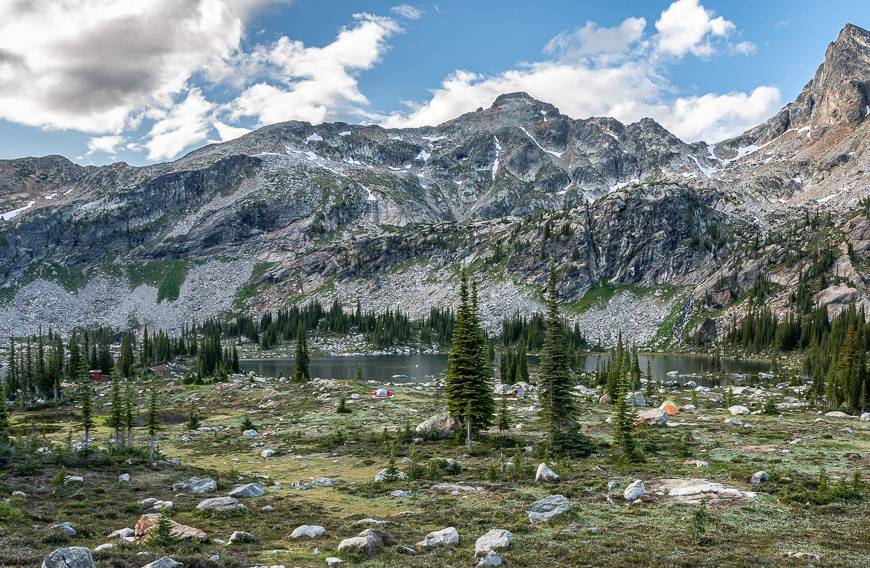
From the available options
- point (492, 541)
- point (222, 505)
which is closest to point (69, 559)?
point (222, 505)

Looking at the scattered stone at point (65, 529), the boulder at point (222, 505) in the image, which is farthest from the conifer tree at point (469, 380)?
the scattered stone at point (65, 529)

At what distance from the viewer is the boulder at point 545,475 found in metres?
27.8

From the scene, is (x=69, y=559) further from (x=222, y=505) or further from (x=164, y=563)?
(x=222, y=505)

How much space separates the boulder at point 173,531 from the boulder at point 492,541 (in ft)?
29.8

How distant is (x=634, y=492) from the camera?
23578mm

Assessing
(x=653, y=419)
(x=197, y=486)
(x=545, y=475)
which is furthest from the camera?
(x=653, y=419)

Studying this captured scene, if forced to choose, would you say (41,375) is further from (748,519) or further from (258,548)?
(748,519)

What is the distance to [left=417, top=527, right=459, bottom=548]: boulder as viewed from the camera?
701 inches

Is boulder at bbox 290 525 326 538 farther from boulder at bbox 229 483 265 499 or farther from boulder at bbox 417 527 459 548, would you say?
boulder at bbox 229 483 265 499

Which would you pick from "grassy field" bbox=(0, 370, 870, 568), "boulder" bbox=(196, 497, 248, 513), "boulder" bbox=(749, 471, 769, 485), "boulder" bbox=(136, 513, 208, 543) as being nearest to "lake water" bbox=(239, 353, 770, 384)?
"grassy field" bbox=(0, 370, 870, 568)

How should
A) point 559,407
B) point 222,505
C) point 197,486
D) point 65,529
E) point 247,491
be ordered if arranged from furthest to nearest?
point 559,407, point 197,486, point 247,491, point 222,505, point 65,529

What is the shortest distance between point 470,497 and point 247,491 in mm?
10720

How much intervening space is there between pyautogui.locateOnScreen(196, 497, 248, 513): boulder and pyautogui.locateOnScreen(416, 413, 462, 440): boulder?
2009 centimetres

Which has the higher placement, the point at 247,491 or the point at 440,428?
the point at 247,491
